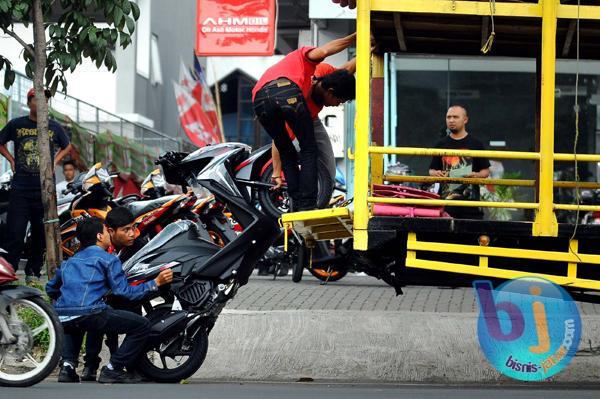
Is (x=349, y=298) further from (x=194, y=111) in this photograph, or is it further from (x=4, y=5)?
(x=194, y=111)

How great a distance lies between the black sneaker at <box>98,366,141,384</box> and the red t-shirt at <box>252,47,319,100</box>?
6.53ft

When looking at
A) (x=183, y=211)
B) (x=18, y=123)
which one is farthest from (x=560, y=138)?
(x=18, y=123)

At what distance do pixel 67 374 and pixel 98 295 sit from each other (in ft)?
2.04

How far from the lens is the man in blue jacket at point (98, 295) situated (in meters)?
7.21

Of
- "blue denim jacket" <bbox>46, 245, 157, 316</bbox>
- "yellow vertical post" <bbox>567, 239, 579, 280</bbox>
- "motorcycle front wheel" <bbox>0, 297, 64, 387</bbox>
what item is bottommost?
→ "motorcycle front wheel" <bbox>0, 297, 64, 387</bbox>

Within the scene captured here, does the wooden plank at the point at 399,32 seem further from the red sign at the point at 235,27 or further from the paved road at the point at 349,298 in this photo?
the red sign at the point at 235,27

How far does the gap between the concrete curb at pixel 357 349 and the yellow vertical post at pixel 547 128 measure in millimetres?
2049

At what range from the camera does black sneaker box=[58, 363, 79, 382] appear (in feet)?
24.5

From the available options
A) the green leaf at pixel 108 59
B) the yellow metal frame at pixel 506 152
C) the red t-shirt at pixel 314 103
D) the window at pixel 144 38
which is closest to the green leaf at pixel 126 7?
the green leaf at pixel 108 59

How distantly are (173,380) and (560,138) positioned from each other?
37.5 ft

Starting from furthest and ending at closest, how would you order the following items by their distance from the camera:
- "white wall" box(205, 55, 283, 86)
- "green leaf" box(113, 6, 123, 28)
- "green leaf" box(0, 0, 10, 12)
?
1. "white wall" box(205, 55, 283, 86)
2. "green leaf" box(113, 6, 123, 28)
3. "green leaf" box(0, 0, 10, 12)

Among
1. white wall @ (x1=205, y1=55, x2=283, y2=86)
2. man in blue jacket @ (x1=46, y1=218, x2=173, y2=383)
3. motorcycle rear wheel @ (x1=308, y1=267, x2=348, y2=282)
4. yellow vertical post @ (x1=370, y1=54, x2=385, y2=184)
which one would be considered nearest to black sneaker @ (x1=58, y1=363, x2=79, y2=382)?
man in blue jacket @ (x1=46, y1=218, x2=173, y2=383)

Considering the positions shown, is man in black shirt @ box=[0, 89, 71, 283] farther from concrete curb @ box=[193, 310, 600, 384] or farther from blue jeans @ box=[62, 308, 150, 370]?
blue jeans @ box=[62, 308, 150, 370]

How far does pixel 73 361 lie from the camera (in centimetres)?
754
